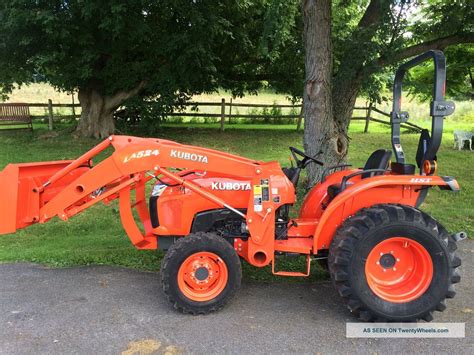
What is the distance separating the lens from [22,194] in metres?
3.91

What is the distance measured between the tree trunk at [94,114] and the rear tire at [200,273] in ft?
37.0

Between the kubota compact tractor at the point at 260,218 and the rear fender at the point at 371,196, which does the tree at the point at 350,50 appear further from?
the rear fender at the point at 371,196

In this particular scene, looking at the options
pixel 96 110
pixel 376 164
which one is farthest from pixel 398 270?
pixel 96 110

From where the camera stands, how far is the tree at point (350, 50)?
6.66 metres

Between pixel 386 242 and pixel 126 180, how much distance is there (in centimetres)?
228

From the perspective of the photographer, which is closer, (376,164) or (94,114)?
(376,164)

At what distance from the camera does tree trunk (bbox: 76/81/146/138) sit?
1404cm

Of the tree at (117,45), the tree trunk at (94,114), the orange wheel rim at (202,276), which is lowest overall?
the orange wheel rim at (202,276)

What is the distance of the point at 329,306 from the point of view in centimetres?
394

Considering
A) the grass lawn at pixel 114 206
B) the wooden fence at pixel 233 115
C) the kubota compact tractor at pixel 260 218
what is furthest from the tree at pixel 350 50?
the wooden fence at pixel 233 115

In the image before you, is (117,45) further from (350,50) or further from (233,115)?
(350,50)

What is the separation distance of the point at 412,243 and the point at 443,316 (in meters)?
0.72

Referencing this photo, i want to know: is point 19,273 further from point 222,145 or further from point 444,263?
point 222,145

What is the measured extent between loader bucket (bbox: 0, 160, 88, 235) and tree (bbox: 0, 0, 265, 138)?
24.7 ft
